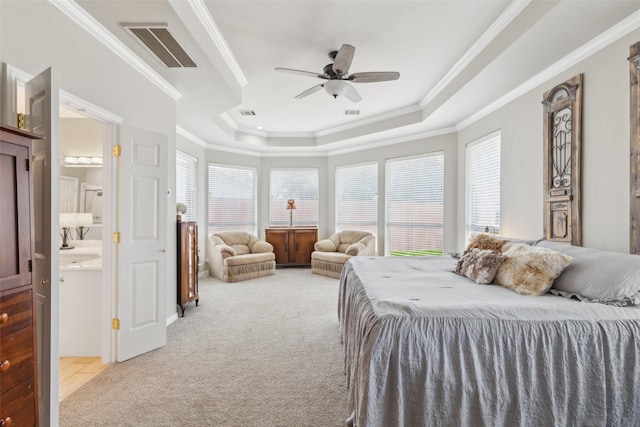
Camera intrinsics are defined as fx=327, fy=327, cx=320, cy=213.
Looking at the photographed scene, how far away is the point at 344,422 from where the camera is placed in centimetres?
207

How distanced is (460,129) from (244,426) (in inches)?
205

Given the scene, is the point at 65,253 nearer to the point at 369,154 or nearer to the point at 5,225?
the point at 5,225

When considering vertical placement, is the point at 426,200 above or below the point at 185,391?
above

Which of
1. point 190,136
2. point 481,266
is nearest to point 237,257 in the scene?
point 190,136

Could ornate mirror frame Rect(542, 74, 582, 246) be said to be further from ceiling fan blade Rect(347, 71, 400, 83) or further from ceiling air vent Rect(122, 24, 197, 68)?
ceiling air vent Rect(122, 24, 197, 68)

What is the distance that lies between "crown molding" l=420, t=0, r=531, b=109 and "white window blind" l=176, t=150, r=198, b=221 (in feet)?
14.2

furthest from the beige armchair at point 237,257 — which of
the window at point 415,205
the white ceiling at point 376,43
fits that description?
the window at point 415,205

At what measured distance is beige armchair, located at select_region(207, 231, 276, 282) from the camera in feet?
19.7

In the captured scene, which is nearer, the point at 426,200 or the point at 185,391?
the point at 185,391

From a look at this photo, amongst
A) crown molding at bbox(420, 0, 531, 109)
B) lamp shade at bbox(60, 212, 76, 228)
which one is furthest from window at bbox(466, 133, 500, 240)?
lamp shade at bbox(60, 212, 76, 228)

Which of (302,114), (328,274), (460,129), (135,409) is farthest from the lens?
(328,274)

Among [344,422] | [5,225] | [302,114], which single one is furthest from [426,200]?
[5,225]

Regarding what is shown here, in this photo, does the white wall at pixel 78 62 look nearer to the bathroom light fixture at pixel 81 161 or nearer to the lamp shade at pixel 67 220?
the bathroom light fixture at pixel 81 161

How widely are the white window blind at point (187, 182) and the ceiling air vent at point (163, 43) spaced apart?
2846mm
